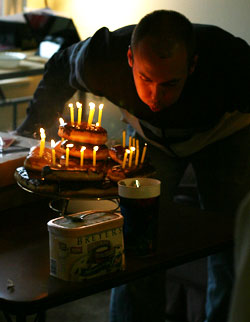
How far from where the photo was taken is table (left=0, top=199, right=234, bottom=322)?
1112 mm

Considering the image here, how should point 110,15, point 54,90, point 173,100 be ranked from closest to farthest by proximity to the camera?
point 173,100 → point 54,90 → point 110,15

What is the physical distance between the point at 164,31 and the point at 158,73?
0.34 ft

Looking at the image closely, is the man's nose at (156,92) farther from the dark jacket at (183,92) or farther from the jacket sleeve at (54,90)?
the jacket sleeve at (54,90)

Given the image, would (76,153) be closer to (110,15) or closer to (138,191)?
(138,191)

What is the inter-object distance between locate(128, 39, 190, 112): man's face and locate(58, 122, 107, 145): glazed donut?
161 mm

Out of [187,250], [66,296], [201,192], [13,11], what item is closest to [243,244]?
[66,296]

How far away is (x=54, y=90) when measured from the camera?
1.88 metres

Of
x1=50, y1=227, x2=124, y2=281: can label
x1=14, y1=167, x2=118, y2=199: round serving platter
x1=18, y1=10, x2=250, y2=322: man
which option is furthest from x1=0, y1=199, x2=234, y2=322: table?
x1=18, y1=10, x2=250, y2=322: man

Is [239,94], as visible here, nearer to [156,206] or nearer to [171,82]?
[171,82]

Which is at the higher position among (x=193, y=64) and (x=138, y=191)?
(x=193, y=64)

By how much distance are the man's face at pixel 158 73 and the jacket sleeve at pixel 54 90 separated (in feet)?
1.10

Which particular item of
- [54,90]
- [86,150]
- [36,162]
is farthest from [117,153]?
[54,90]

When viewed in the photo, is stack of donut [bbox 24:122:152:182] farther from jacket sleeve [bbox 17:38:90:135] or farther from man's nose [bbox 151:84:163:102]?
jacket sleeve [bbox 17:38:90:135]

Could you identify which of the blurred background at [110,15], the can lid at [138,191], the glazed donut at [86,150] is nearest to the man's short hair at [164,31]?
the glazed donut at [86,150]
